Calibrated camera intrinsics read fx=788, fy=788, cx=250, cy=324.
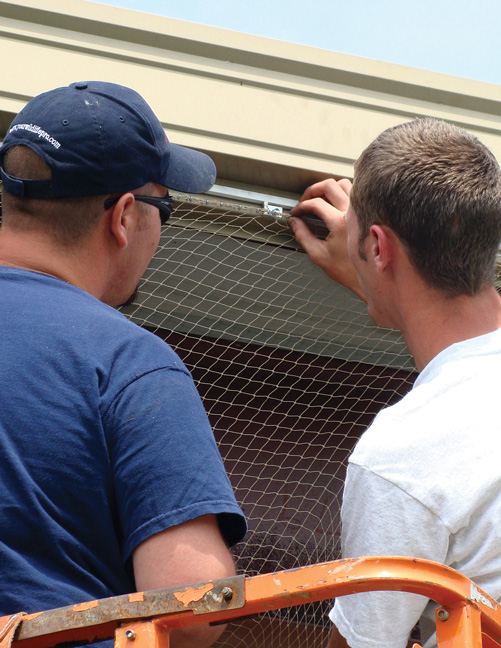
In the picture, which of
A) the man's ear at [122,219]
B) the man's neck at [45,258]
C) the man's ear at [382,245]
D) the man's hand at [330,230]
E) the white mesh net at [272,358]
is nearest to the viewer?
the man's neck at [45,258]

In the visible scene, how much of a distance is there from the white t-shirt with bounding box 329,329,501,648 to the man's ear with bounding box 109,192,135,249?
22.4 inches

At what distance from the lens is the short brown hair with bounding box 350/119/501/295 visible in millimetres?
1488

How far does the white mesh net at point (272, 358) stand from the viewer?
245 centimetres

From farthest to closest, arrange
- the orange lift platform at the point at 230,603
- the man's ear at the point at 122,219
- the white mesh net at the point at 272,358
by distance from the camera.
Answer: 1. the white mesh net at the point at 272,358
2. the man's ear at the point at 122,219
3. the orange lift platform at the point at 230,603

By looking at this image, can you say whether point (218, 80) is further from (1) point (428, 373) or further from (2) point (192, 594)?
(2) point (192, 594)

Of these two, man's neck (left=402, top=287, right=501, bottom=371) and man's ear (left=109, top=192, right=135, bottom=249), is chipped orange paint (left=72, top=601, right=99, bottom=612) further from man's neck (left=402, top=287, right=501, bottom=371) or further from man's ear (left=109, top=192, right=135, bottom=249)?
man's neck (left=402, top=287, right=501, bottom=371)

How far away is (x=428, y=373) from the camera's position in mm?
1392

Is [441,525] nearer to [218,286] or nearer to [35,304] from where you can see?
[35,304]

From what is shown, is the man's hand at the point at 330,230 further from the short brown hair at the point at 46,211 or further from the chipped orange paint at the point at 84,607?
the chipped orange paint at the point at 84,607

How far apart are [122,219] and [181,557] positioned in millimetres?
679

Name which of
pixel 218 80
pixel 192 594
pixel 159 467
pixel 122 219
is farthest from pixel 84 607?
pixel 218 80

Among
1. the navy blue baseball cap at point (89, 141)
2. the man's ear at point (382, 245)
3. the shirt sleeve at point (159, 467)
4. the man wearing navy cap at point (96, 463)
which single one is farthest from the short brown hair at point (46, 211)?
the man's ear at point (382, 245)

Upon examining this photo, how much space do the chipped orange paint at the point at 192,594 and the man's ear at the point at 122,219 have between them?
78 centimetres

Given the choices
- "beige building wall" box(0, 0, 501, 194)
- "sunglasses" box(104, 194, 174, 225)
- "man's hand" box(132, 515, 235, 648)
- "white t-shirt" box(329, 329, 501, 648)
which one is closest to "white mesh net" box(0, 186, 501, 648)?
"beige building wall" box(0, 0, 501, 194)
